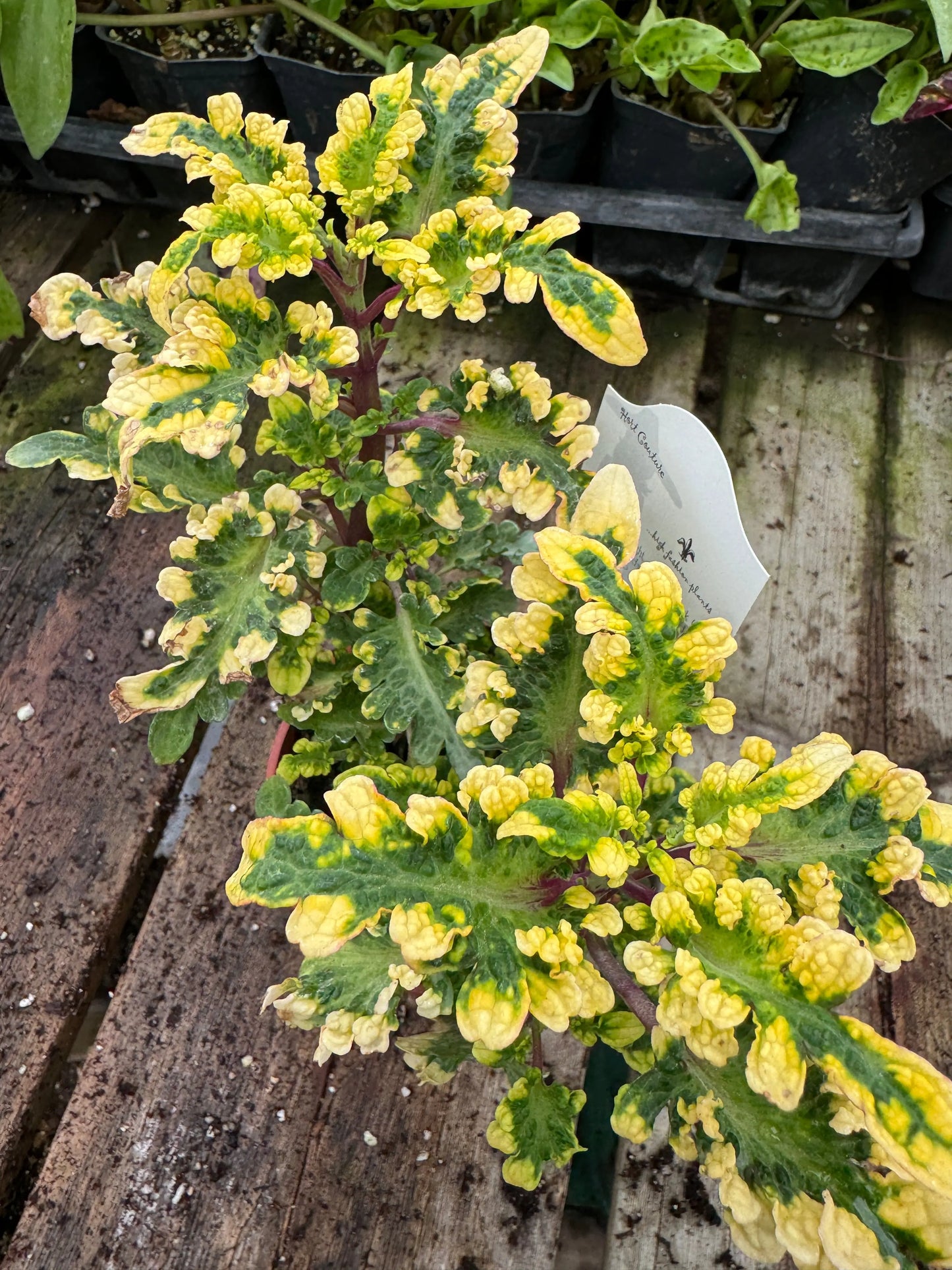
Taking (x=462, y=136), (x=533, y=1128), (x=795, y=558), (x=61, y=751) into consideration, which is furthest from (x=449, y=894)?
(x=795, y=558)

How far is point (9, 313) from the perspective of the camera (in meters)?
1.24

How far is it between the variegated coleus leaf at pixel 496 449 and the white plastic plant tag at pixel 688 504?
0.20 feet

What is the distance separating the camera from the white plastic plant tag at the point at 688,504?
753 mm

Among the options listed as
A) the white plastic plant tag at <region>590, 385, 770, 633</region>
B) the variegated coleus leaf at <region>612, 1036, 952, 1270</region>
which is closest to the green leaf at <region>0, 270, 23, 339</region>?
the white plastic plant tag at <region>590, 385, 770, 633</region>

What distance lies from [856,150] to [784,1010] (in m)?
1.18

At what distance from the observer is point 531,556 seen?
74 cm

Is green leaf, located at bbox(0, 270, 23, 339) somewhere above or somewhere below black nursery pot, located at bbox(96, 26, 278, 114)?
below

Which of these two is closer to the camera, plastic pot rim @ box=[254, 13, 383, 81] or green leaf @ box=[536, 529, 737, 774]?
green leaf @ box=[536, 529, 737, 774]

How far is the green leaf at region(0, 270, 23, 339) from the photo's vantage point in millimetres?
1230

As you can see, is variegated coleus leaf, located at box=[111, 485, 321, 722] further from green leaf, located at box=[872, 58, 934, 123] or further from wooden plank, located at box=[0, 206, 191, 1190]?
green leaf, located at box=[872, 58, 934, 123]

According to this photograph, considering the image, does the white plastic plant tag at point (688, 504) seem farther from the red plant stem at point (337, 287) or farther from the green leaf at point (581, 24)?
the green leaf at point (581, 24)

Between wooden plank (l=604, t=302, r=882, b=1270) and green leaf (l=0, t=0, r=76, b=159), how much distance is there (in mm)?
905

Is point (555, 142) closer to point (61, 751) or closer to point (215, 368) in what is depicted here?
point (215, 368)

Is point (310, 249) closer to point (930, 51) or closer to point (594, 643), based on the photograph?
point (594, 643)
